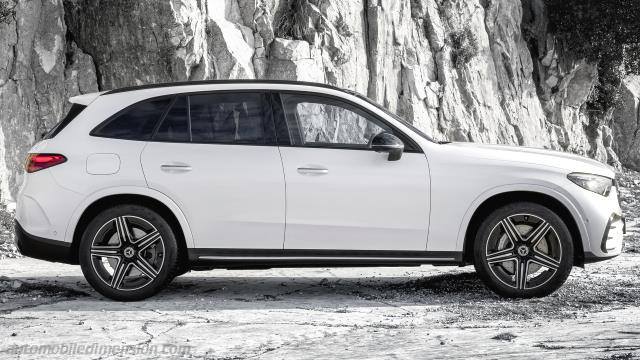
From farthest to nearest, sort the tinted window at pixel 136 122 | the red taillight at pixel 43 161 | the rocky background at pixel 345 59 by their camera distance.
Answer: the rocky background at pixel 345 59
the tinted window at pixel 136 122
the red taillight at pixel 43 161

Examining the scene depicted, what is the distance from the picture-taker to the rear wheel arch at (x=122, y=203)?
776 centimetres

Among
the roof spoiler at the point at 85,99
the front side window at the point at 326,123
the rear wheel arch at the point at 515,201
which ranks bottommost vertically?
the rear wheel arch at the point at 515,201

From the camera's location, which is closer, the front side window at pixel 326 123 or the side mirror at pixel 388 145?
the side mirror at pixel 388 145

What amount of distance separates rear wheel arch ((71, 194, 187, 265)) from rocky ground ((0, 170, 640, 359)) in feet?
1.63

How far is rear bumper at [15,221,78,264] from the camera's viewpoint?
7.70 meters

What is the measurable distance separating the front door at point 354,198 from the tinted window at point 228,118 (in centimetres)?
32

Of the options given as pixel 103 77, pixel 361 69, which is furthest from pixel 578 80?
pixel 103 77

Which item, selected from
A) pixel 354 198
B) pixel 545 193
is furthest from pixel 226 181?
pixel 545 193

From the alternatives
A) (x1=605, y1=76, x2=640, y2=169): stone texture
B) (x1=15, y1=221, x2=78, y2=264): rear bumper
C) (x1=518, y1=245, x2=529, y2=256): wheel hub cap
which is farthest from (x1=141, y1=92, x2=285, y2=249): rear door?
(x1=605, y1=76, x2=640, y2=169): stone texture

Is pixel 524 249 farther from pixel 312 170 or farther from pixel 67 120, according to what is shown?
pixel 67 120

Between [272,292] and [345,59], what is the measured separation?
11069mm

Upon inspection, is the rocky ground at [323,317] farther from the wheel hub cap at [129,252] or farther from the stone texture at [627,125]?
the stone texture at [627,125]

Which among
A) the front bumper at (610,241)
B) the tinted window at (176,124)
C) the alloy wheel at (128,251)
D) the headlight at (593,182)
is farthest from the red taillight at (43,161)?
the front bumper at (610,241)

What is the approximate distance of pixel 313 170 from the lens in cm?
762
